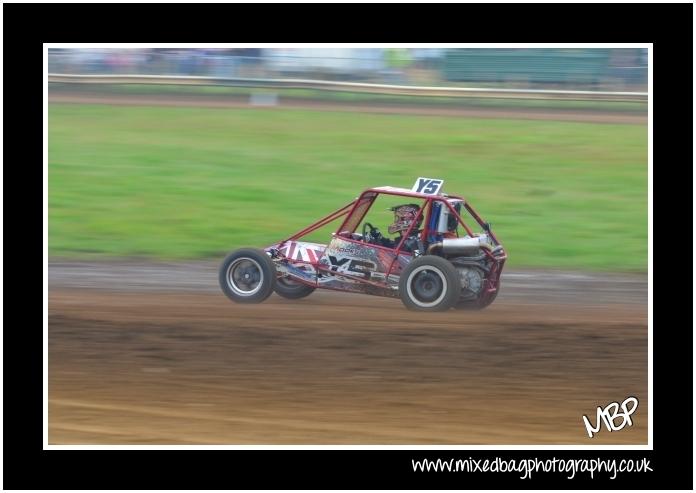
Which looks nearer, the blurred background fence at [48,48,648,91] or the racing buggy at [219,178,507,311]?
the racing buggy at [219,178,507,311]

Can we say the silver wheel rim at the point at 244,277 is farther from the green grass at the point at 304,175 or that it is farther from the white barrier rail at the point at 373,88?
the white barrier rail at the point at 373,88

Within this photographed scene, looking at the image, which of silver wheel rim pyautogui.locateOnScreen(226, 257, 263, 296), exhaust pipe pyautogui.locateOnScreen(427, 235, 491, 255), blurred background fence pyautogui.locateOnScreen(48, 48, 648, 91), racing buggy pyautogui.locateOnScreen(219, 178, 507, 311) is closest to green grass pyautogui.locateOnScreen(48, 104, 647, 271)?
blurred background fence pyautogui.locateOnScreen(48, 48, 648, 91)

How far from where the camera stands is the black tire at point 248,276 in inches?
437

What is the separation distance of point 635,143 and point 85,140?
11.2m

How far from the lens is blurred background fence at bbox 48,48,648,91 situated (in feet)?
70.1

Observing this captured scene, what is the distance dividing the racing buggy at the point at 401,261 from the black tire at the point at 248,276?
0.01 metres

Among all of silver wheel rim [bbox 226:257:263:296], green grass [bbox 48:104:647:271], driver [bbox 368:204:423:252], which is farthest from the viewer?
green grass [bbox 48:104:647:271]

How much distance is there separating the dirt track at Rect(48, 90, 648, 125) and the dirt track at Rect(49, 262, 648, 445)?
981 centimetres

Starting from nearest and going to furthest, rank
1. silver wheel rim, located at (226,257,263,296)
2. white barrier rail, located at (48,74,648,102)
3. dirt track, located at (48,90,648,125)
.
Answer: silver wheel rim, located at (226,257,263,296)
dirt track, located at (48,90,648,125)
white barrier rail, located at (48,74,648,102)

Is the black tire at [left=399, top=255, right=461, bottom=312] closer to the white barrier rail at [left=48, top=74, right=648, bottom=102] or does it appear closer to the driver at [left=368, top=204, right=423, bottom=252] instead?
the driver at [left=368, top=204, right=423, bottom=252]

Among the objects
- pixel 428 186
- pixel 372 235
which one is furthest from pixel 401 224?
pixel 428 186

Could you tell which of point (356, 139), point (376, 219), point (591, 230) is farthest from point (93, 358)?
point (356, 139)

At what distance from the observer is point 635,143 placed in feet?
65.2

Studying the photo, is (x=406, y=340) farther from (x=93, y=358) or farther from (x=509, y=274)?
(x=509, y=274)
